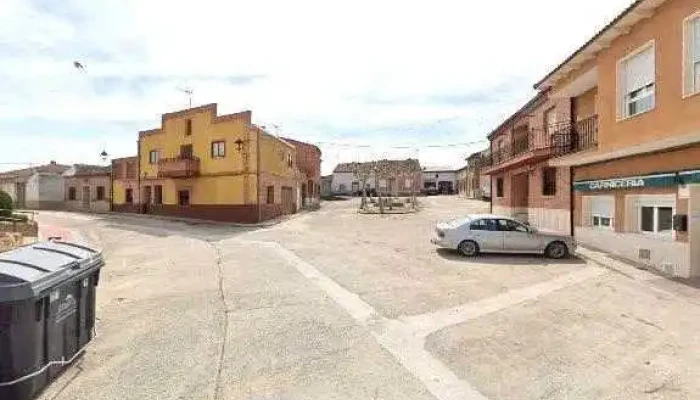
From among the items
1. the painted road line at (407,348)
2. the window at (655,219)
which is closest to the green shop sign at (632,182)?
the window at (655,219)

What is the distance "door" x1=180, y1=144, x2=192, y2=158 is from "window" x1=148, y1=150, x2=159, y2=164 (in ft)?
11.1

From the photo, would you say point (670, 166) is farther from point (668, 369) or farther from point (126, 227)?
point (126, 227)

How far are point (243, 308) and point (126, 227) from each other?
22505mm

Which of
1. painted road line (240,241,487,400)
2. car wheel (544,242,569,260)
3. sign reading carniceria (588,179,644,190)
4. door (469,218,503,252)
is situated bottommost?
painted road line (240,241,487,400)

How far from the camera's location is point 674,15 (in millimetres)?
10938

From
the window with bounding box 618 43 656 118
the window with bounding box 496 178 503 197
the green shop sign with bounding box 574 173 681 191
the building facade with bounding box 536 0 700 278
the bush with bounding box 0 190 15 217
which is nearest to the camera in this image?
the building facade with bounding box 536 0 700 278

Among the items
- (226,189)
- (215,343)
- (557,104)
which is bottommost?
(215,343)

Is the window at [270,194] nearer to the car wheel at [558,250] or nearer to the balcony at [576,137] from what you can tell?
the balcony at [576,137]

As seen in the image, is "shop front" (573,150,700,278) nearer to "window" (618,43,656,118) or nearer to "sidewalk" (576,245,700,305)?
"sidewalk" (576,245,700,305)

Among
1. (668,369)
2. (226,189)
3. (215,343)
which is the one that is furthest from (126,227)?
(668,369)

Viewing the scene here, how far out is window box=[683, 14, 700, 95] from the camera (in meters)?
10.4

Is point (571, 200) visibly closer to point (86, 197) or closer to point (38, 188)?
point (86, 197)

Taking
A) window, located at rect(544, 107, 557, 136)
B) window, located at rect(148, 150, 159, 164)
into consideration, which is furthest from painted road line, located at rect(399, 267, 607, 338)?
window, located at rect(148, 150, 159, 164)

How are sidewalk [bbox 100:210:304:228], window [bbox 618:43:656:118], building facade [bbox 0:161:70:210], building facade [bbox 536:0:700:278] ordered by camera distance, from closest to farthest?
building facade [bbox 536:0:700:278] → window [bbox 618:43:656:118] → sidewalk [bbox 100:210:304:228] → building facade [bbox 0:161:70:210]
